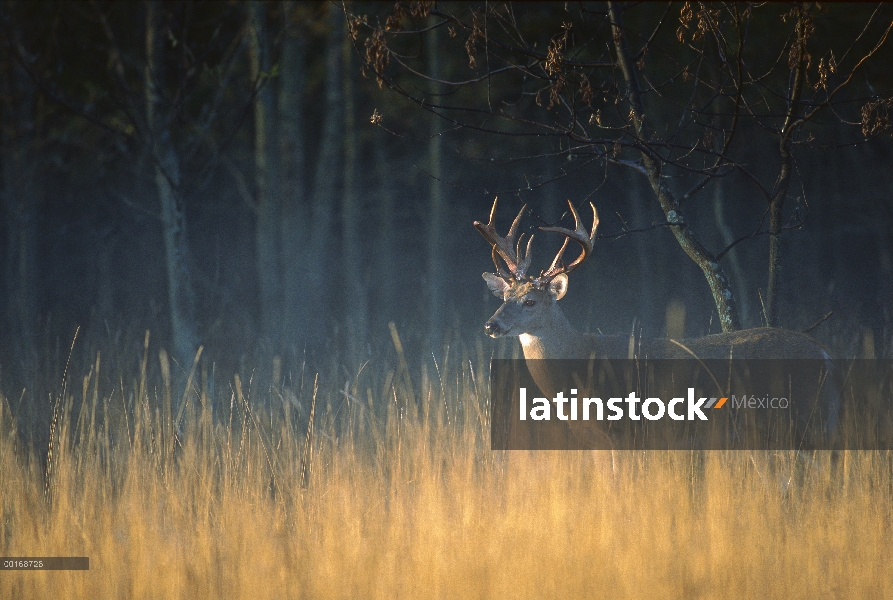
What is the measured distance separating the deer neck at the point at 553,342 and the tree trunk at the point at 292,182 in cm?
286

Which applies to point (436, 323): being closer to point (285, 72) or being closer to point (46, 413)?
point (285, 72)

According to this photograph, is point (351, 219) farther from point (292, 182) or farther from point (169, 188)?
point (169, 188)

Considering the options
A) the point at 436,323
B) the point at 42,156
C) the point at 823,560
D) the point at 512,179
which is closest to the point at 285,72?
the point at 436,323

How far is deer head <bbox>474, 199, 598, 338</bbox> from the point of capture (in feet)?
18.2

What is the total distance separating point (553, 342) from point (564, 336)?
3.9 inches

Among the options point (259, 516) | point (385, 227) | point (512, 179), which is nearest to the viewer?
point (259, 516)

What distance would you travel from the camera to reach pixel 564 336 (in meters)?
5.82

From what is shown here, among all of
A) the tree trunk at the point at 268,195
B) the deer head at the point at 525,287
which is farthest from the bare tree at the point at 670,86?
the tree trunk at the point at 268,195

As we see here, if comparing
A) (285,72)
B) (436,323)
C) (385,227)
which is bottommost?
(436,323)

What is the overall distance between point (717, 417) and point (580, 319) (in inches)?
242

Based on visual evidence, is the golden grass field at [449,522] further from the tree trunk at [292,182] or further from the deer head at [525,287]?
the tree trunk at [292,182]

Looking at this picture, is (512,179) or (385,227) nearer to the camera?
(385,227)

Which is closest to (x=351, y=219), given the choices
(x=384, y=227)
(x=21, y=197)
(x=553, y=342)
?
(x=384, y=227)

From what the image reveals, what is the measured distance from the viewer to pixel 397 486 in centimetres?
403
